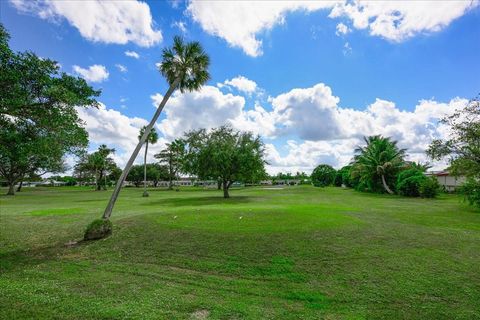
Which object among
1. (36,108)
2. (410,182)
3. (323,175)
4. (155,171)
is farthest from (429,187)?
(155,171)

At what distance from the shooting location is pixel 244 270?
29.3 ft

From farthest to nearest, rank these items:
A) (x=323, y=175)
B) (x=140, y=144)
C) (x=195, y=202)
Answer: (x=323, y=175) → (x=195, y=202) → (x=140, y=144)

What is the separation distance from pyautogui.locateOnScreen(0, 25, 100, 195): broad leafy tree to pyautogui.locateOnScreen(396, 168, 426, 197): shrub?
3767 centimetres

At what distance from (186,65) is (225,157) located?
16118 mm

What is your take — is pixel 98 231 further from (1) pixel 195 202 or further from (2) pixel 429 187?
(2) pixel 429 187

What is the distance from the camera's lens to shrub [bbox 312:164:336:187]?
87.5m

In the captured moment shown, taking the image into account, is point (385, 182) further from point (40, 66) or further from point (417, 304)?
point (40, 66)

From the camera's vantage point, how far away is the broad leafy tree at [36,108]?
901cm

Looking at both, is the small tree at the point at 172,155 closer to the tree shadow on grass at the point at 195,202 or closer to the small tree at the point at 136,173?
the small tree at the point at 136,173

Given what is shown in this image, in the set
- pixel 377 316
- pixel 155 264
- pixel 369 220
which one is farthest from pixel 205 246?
pixel 369 220

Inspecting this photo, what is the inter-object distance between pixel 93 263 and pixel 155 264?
2131 mm

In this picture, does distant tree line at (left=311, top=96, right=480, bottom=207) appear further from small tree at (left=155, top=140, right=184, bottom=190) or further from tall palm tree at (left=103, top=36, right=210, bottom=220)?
small tree at (left=155, top=140, right=184, bottom=190)

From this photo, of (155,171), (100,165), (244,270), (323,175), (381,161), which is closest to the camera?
(244,270)

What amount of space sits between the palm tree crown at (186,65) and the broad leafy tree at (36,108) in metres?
5.47
